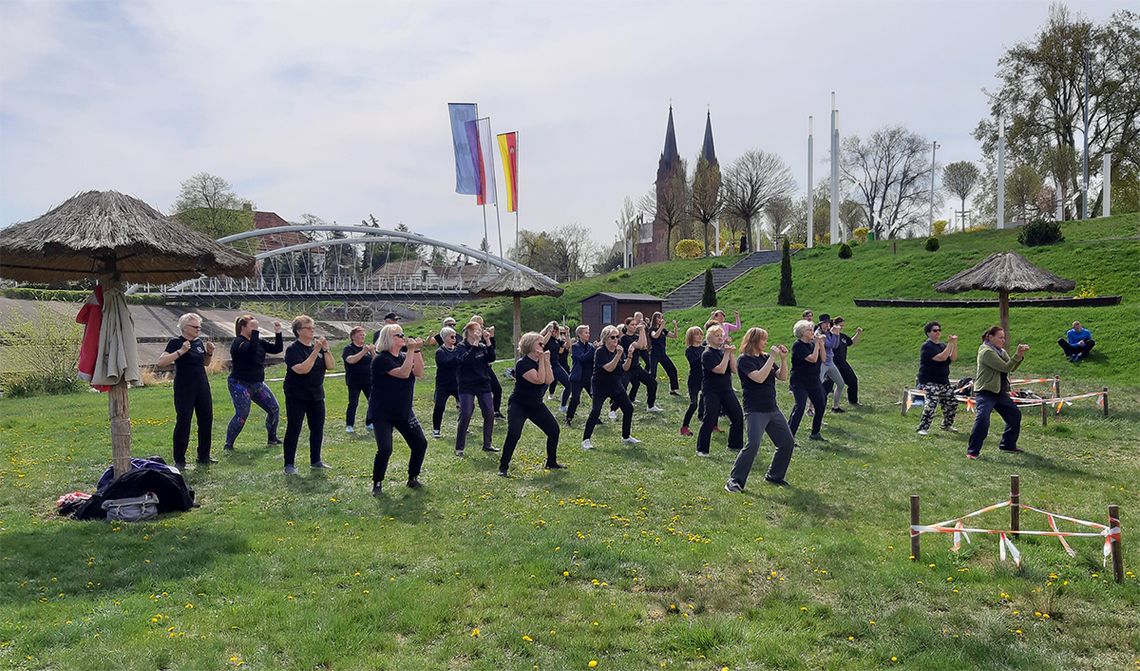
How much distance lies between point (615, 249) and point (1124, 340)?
71.2 m

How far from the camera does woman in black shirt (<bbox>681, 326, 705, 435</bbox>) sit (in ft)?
35.3

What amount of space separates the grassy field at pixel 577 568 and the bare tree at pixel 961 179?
6645cm

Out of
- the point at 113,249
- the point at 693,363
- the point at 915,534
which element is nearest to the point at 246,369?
the point at 113,249

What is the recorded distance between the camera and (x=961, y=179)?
67.9 m

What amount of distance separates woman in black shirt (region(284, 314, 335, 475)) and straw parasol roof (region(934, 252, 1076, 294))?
12.4 m

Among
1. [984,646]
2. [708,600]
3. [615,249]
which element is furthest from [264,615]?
[615,249]

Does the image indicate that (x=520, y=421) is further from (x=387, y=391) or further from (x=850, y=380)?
(x=850, y=380)

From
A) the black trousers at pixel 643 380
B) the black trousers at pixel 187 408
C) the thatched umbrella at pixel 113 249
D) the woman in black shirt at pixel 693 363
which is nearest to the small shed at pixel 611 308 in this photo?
the black trousers at pixel 643 380

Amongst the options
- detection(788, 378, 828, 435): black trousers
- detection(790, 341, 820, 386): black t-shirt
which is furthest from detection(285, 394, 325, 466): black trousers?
detection(790, 341, 820, 386): black t-shirt

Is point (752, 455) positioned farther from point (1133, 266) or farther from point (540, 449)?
point (1133, 266)

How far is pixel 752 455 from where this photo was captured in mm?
7766

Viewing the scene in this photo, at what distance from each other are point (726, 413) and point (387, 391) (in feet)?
14.8

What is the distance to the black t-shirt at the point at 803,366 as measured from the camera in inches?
394

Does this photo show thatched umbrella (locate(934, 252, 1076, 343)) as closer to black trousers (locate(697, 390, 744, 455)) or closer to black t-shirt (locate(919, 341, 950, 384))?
black t-shirt (locate(919, 341, 950, 384))
